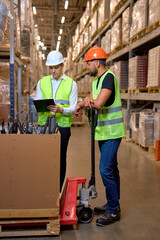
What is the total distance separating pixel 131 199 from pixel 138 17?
4656 millimetres

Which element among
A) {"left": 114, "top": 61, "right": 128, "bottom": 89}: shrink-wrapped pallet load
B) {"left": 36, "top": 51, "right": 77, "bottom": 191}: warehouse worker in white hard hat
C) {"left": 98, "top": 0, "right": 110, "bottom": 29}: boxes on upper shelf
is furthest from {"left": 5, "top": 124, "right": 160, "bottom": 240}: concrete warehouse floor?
{"left": 98, "top": 0, "right": 110, "bottom": 29}: boxes on upper shelf

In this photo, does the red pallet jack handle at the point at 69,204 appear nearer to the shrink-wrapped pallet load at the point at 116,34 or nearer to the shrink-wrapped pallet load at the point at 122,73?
the shrink-wrapped pallet load at the point at 122,73

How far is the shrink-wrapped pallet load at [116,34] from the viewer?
8.24m

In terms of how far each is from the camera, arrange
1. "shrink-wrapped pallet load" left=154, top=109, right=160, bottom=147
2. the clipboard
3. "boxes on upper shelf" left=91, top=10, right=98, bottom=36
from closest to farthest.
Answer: the clipboard, "shrink-wrapped pallet load" left=154, top=109, right=160, bottom=147, "boxes on upper shelf" left=91, top=10, right=98, bottom=36

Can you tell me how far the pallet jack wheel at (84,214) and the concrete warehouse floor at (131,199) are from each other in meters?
0.05

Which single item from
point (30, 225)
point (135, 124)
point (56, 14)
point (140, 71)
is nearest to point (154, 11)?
point (140, 71)

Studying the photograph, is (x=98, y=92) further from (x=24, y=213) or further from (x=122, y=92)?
(x=122, y=92)

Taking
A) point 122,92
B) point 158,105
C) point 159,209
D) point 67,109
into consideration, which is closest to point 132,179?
point 159,209

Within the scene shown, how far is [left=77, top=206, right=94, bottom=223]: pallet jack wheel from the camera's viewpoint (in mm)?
2975

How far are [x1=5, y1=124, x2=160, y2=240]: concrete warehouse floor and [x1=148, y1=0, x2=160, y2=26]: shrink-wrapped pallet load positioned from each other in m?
2.93

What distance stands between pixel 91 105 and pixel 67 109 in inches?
18.7

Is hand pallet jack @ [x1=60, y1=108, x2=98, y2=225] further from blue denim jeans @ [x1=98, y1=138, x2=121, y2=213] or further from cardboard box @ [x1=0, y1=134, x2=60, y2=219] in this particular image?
cardboard box @ [x1=0, y1=134, x2=60, y2=219]

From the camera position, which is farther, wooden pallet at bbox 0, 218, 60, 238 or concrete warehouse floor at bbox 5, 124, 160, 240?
concrete warehouse floor at bbox 5, 124, 160, 240

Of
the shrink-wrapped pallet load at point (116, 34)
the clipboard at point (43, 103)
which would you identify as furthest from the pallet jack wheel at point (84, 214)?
the shrink-wrapped pallet load at point (116, 34)
